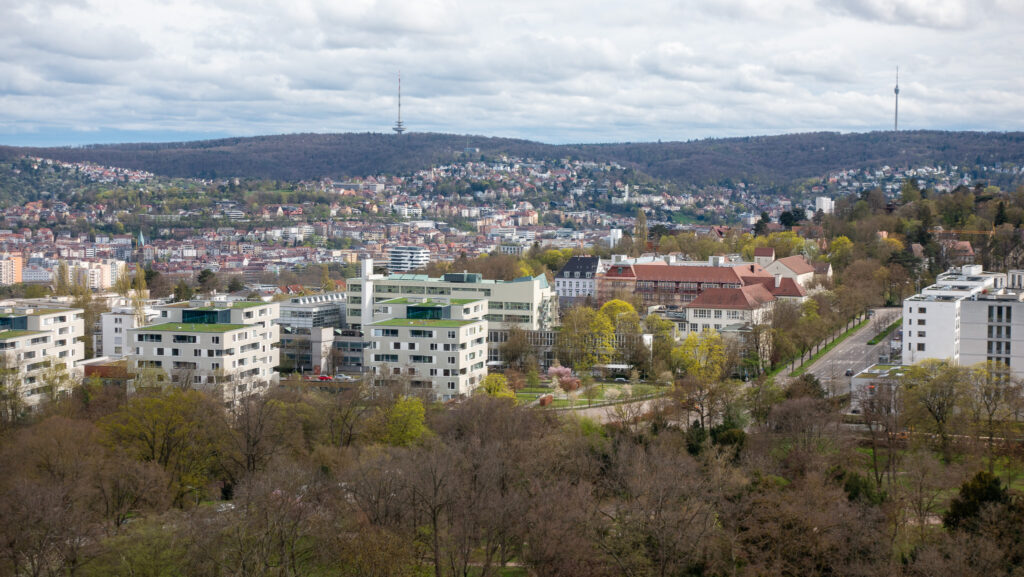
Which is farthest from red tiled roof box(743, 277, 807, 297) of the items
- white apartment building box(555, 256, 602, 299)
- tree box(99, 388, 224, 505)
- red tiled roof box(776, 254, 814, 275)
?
tree box(99, 388, 224, 505)

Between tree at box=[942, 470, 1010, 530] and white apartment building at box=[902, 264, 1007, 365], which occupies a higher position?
white apartment building at box=[902, 264, 1007, 365]

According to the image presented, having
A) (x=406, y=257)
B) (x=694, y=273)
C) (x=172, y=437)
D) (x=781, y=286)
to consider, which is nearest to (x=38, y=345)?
(x=172, y=437)

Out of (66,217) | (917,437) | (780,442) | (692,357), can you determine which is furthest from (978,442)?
(66,217)

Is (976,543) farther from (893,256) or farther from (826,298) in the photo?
(893,256)

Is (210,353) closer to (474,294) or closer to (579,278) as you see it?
(474,294)

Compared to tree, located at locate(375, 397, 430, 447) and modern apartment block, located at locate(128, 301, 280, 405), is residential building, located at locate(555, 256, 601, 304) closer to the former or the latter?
modern apartment block, located at locate(128, 301, 280, 405)

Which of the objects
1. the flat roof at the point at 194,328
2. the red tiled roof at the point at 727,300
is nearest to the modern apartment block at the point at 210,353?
the flat roof at the point at 194,328
